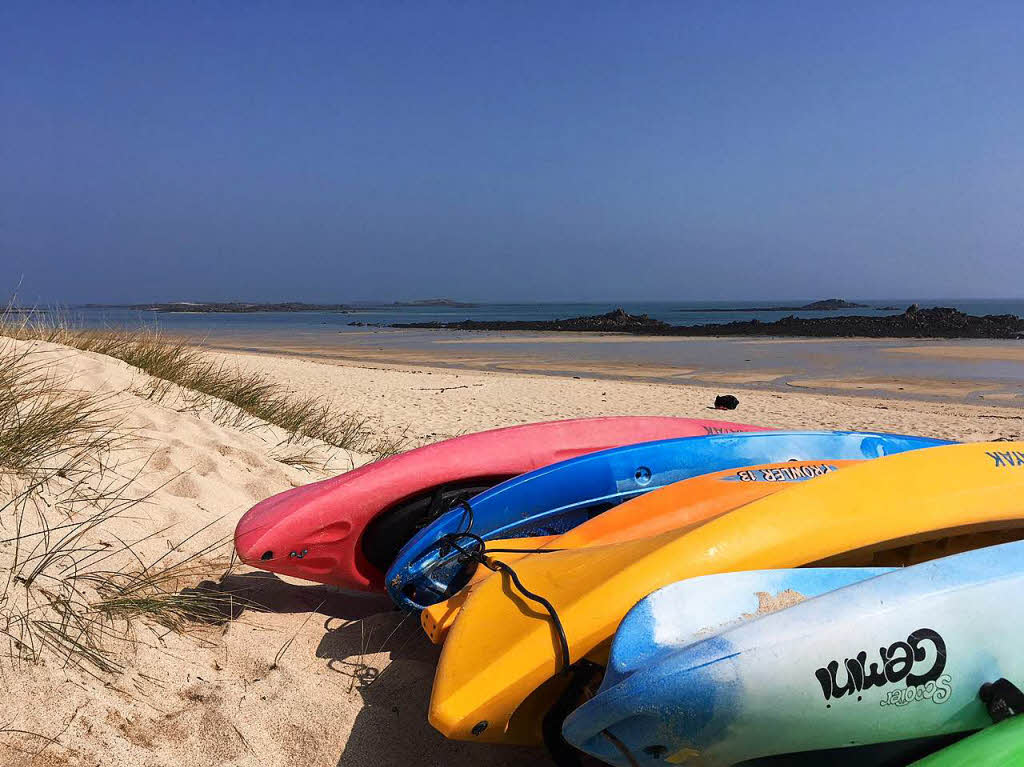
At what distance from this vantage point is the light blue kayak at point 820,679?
1.50 metres

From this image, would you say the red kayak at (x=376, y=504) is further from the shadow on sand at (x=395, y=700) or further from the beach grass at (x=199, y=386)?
the beach grass at (x=199, y=386)

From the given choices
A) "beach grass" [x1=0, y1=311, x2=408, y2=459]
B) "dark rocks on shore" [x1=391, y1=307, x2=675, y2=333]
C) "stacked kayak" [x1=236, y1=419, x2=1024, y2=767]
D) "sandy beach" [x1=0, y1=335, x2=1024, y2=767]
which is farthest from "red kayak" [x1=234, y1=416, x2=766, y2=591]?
"dark rocks on shore" [x1=391, y1=307, x2=675, y2=333]

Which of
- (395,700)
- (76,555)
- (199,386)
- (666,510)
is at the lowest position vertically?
(395,700)

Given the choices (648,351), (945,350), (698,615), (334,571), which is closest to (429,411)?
(334,571)

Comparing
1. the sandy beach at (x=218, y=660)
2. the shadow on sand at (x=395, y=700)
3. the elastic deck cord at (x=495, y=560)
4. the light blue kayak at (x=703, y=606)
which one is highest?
the light blue kayak at (x=703, y=606)

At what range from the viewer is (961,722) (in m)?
1.62

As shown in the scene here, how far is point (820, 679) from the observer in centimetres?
154

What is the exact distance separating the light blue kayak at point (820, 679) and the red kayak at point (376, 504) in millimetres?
1470

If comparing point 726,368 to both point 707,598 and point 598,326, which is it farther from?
point 598,326

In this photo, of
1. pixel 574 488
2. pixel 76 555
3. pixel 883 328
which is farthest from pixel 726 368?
pixel 883 328

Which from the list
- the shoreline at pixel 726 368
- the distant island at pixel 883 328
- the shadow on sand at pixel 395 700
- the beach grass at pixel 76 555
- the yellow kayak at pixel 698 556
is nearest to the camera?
the yellow kayak at pixel 698 556

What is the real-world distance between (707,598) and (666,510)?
0.95 meters

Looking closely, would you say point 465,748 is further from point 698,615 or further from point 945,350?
point 945,350

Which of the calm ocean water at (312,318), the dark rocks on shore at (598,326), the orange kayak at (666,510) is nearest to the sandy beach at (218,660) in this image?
the orange kayak at (666,510)
